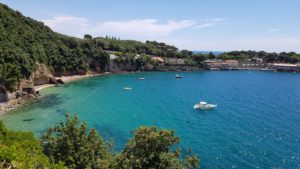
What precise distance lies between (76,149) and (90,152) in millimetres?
1353

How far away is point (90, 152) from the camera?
27438 millimetres

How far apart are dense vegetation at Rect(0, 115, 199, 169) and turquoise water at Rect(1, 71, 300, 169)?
16054mm

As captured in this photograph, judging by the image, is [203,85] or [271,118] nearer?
[271,118]

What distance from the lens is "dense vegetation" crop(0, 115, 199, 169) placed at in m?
18.8

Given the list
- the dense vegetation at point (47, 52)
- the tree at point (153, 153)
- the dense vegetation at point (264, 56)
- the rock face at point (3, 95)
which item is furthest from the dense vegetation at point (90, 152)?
the dense vegetation at point (264, 56)

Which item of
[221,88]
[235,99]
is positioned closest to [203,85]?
[221,88]

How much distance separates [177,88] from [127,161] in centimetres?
7969

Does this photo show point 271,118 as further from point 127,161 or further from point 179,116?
point 127,161

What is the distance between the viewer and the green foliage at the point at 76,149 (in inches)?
1035

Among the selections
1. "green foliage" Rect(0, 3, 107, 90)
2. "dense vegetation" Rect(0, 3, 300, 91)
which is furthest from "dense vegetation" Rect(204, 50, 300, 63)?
"green foliage" Rect(0, 3, 107, 90)

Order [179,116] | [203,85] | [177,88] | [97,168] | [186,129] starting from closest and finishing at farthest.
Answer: [97,168] < [186,129] < [179,116] < [177,88] < [203,85]

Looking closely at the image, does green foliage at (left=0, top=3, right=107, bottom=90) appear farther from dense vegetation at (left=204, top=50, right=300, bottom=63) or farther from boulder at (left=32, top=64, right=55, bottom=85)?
dense vegetation at (left=204, top=50, right=300, bottom=63)

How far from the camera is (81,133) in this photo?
28.1m

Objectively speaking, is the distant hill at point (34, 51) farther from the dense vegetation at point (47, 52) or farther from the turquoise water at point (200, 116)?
the turquoise water at point (200, 116)
